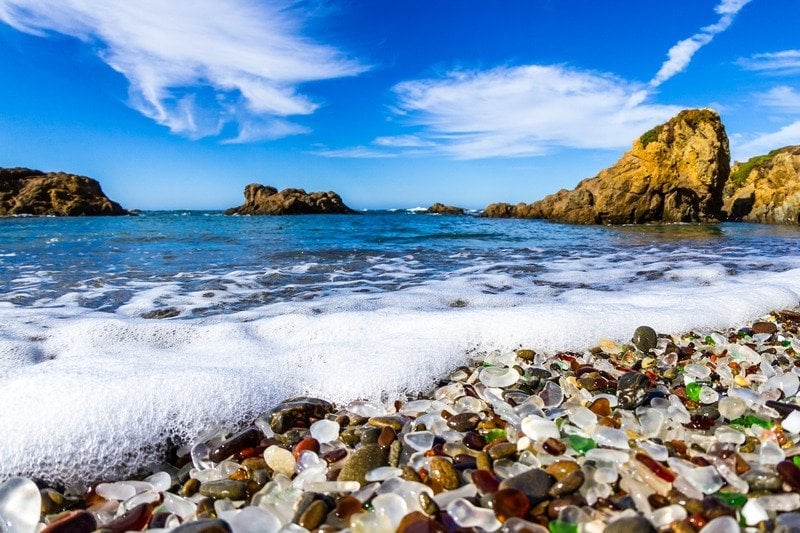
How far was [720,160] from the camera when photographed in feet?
100

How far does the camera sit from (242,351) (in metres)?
2.94

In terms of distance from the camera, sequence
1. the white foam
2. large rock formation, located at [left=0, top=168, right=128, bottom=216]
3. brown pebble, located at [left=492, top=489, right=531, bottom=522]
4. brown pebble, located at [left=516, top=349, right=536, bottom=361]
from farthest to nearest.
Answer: large rock formation, located at [left=0, top=168, right=128, bottom=216] < brown pebble, located at [left=516, top=349, right=536, bottom=361] < the white foam < brown pebble, located at [left=492, top=489, right=531, bottom=522]

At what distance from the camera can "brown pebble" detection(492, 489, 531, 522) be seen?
1294 millimetres

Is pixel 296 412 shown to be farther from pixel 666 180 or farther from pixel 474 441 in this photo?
pixel 666 180

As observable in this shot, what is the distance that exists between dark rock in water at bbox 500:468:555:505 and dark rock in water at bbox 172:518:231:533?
2.71ft

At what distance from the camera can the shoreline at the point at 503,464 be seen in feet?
4.26

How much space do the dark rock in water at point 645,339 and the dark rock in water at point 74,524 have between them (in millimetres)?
2915

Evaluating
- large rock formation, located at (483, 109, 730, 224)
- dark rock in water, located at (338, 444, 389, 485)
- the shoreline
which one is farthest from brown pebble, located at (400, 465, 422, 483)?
large rock formation, located at (483, 109, 730, 224)

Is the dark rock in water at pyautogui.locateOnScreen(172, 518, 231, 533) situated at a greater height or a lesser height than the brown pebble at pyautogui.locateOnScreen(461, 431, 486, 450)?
greater

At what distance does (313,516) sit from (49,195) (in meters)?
70.4

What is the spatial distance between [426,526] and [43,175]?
80659mm

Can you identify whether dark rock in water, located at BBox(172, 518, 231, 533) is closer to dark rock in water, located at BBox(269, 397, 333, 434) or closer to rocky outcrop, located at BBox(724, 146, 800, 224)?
dark rock in water, located at BBox(269, 397, 333, 434)

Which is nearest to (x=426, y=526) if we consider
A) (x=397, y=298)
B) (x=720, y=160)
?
(x=397, y=298)

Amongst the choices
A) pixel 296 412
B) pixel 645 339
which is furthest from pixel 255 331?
pixel 645 339
